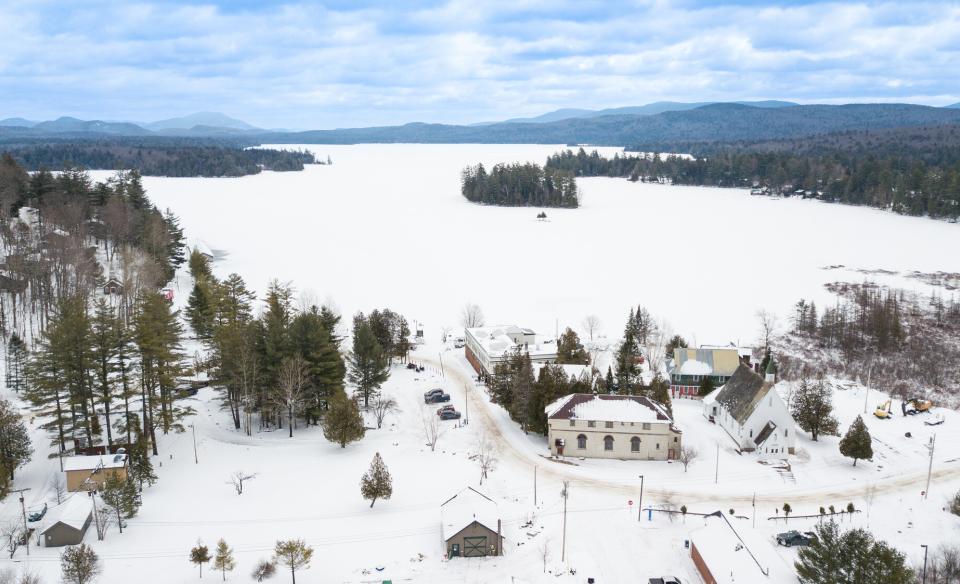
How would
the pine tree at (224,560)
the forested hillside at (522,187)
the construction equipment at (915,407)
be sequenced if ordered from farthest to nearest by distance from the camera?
the forested hillside at (522,187), the construction equipment at (915,407), the pine tree at (224,560)

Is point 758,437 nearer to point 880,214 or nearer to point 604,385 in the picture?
point 604,385

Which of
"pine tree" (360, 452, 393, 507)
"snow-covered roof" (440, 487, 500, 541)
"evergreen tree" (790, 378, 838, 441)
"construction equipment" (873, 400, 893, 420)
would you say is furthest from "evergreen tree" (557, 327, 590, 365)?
"pine tree" (360, 452, 393, 507)

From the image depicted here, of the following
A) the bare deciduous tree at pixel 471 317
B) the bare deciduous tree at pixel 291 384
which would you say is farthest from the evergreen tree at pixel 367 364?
the bare deciduous tree at pixel 471 317

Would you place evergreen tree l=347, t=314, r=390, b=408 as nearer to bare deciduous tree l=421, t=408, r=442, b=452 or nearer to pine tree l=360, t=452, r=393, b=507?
bare deciduous tree l=421, t=408, r=442, b=452

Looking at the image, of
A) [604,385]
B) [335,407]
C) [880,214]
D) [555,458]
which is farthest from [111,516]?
[880,214]

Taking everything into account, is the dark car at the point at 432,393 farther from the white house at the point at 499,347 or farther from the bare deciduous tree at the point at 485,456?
the bare deciduous tree at the point at 485,456
